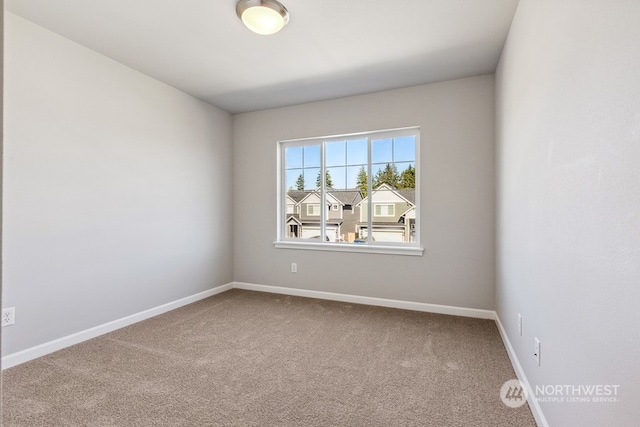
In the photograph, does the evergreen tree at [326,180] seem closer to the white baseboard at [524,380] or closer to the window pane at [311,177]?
the window pane at [311,177]

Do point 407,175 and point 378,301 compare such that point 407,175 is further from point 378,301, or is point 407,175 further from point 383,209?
point 378,301

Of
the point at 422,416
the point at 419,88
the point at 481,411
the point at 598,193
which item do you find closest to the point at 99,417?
the point at 422,416

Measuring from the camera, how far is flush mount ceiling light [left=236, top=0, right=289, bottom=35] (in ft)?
7.25

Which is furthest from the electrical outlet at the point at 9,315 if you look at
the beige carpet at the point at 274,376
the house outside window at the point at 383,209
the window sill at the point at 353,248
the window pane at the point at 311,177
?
the house outside window at the point at 383,209

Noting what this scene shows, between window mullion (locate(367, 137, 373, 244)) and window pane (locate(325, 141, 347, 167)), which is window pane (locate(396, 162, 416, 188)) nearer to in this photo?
window mullion (locate(367, 137, 373, 244))

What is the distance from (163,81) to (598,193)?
3772 millimetres

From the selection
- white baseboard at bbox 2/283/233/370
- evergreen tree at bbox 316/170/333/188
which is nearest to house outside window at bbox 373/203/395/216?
evergreen tree at bbox 316/170/333/188

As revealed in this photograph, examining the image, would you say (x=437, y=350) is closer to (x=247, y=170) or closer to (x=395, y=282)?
(x=395, y=282)

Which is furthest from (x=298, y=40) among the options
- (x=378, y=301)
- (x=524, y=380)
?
(x=524, y=380)

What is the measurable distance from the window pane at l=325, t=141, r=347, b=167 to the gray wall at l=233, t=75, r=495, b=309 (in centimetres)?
20

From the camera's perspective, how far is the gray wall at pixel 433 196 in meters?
3.36

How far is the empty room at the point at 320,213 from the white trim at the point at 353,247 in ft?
0.10

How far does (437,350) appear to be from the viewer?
103 inches

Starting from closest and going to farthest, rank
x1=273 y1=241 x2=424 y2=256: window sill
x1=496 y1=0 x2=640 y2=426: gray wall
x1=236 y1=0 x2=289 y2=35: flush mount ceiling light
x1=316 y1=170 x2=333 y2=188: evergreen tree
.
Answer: x1=496 y1=0 x2=640 y2=426: gray wall
x1=236 y1=0 x2=289 y2=35: flush mount ceiling light
x1=273 y1=241 x2=424 y2=256: window sill
x1=316 y1=170 x2=333 y2=188: evergreen tree
